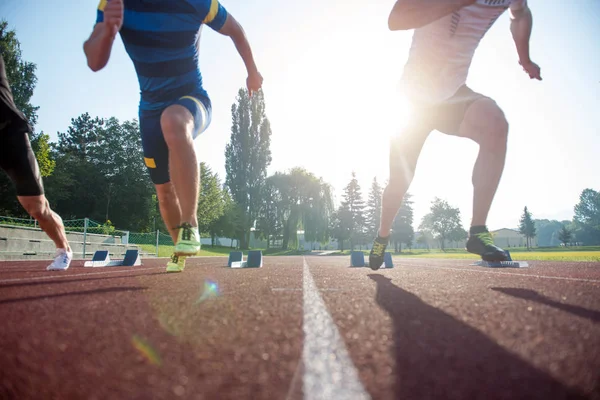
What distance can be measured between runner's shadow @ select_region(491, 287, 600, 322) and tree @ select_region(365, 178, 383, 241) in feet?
209

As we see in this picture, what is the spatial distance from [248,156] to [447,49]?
37.7 m

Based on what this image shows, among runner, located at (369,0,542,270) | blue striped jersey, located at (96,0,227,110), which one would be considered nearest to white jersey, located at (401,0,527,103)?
runner, located at (369,0,542,270)

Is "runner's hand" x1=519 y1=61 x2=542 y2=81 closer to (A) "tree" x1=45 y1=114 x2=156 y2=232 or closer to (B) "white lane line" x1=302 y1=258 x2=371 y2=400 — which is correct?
(B) "white lane line" x1=302 y1=258 x2=371 y2=400

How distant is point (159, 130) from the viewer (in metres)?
3.15

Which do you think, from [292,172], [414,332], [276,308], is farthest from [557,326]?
[292,172]

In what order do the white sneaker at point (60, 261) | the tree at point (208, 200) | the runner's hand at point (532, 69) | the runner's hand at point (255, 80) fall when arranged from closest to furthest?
the runner's hand at point (532, 69) < the runner's hand at point (255, 80) < the white sneaker at point (60, 261) < the tree at point (208, 200)

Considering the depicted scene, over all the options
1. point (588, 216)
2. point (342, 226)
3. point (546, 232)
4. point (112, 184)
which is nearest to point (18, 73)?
point (112, 184)

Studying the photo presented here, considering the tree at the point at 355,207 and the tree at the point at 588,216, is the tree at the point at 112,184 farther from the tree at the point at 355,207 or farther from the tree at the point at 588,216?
the tree at the point at 588,216

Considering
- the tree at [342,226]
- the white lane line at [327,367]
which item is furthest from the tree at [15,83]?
the tree at [342,226]

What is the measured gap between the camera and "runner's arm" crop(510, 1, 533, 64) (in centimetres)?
291

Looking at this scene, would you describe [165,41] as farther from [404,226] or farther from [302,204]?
[404,226]

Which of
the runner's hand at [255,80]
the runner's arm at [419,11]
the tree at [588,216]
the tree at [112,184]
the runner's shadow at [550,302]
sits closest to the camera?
the runner's shadow at [550,302]

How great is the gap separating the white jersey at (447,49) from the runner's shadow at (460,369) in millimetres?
2526

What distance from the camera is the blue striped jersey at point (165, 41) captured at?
2.80 m
